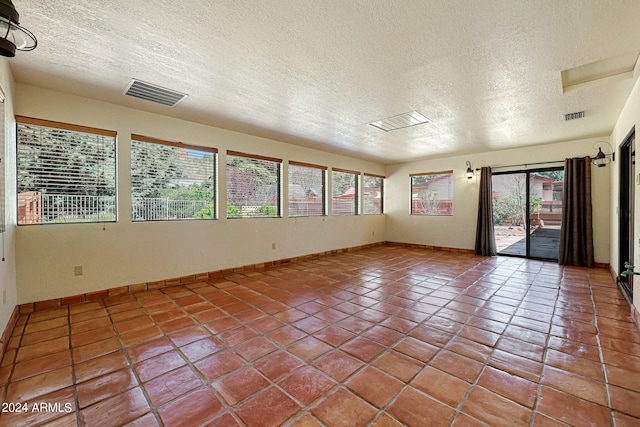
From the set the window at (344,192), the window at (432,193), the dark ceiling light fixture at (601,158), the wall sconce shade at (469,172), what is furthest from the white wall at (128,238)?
the dark ceiling light fixture at (601,158)

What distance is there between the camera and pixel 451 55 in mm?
2352

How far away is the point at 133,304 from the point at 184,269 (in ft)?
3.13

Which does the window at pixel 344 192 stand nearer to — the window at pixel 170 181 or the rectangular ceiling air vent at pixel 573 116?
the window at pixel 170 181

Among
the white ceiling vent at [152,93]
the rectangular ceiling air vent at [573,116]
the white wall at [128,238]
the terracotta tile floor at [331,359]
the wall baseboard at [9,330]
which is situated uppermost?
the white ceiling vent at [152,93]

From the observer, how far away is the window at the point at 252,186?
4758 mm

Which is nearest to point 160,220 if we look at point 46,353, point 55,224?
point 55,224

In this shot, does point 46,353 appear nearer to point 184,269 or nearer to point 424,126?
point 184,269

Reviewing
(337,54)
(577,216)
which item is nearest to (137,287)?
(337,54)

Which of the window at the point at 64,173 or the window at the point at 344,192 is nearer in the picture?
the window at the point at 64,173

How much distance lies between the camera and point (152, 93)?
10.3ft

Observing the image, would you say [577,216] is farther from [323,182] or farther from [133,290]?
[133,290]

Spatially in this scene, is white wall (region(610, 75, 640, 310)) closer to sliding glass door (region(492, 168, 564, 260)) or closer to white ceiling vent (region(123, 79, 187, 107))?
sliding glass door (region(492, 168, 564, 260))

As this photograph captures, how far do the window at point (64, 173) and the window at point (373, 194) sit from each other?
5.55 m

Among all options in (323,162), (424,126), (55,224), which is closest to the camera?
(55,224)
